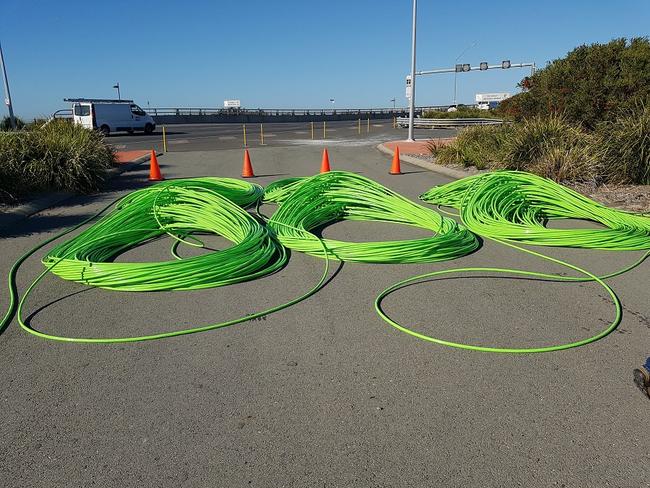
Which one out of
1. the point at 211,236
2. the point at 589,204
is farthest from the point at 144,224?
the point at 589,204

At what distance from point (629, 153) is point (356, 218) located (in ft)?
18.9

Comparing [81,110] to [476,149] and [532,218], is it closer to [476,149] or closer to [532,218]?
[476,149]

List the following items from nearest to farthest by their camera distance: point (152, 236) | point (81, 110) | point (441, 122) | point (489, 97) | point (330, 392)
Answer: point (330, 392) < point (152, 236) < point (81, 110) < point (441, 122) < point (489, 97)

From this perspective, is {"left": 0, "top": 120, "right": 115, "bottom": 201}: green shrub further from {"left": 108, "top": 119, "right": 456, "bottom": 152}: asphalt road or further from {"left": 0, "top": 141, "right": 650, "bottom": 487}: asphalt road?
{"left": 108, "top": 119, "right": 456, "bottom": 152}: asphalt road

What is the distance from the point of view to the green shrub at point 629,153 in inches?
350

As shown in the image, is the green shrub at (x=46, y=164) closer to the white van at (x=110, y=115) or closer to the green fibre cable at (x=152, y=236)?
the green fibre cable at (x=152, y=236)

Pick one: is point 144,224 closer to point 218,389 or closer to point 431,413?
point 218,389

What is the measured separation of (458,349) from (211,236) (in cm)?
406

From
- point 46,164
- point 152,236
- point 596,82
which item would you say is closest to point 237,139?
point 46,164

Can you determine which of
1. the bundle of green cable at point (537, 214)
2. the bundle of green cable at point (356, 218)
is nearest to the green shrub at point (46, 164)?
the bundle of green cable at point (356, 218)

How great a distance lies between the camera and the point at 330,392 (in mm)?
2877

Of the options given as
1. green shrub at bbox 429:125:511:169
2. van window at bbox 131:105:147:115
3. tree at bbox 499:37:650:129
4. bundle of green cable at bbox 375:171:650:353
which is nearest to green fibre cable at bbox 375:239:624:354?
bundle of green cable at bbox 375:171:650:353

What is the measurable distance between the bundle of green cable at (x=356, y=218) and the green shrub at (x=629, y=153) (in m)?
4.86

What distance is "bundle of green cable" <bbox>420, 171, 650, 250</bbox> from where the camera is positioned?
5.78 meters
